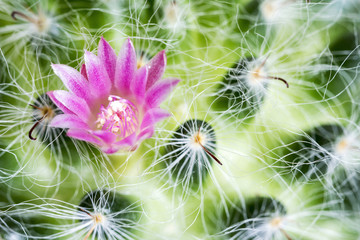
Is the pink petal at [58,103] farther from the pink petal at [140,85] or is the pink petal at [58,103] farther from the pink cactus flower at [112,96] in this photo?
the pink petal at [140,85]

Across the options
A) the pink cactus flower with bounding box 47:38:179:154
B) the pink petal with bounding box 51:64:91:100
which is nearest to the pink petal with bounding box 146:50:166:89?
the pink cactus flower with bounding box 47:38:179:154

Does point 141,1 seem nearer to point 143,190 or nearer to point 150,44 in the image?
point 150,44

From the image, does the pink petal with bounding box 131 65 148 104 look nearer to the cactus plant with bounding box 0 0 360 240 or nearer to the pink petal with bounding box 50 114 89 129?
the cactus plant with bounding box 0 0 360 240

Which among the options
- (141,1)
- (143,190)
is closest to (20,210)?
(143,190)

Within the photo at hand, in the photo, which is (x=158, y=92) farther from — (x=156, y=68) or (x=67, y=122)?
(x=67, y=122)

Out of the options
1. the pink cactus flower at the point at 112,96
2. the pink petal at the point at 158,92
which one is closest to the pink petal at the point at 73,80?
the pink cactus flower at the point at 112,96
